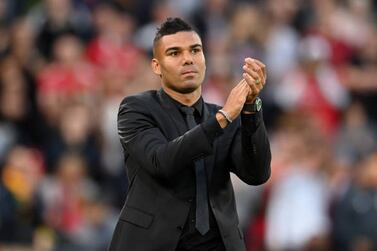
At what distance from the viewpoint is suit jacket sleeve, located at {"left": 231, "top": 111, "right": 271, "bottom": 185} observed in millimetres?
4988

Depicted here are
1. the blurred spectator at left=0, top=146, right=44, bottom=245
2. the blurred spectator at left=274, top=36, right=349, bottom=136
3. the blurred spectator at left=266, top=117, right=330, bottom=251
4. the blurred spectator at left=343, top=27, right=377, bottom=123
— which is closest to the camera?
the blurred spectator at left=0, top=146, right=44, bottom=245

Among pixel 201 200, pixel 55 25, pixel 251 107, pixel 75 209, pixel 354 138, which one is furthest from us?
pixel 55 25

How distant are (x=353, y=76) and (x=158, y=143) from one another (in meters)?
7.42

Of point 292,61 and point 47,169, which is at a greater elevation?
point 292,61

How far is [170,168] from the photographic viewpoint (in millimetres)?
4859

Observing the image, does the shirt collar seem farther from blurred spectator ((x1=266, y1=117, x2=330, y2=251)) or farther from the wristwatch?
blurred spectator ((x1=266, y1=117, x2=330, y2=251))

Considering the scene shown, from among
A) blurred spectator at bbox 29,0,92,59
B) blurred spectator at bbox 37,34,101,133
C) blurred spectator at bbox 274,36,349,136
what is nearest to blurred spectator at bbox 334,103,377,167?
blurred spectator at bbox 274,36,349,136

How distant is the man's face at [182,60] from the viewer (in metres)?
5.09

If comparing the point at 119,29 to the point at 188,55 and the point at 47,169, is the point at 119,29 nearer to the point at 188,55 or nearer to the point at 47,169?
the point at 47,169

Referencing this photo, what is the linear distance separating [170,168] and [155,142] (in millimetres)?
183

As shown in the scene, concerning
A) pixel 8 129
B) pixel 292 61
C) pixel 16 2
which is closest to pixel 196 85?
pixel 8 129

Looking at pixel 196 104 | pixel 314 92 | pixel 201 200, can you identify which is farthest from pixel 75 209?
pixel 201 200

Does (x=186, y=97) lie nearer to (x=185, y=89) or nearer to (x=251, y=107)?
(x=185, y=89)

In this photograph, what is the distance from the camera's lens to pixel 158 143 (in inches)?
196
